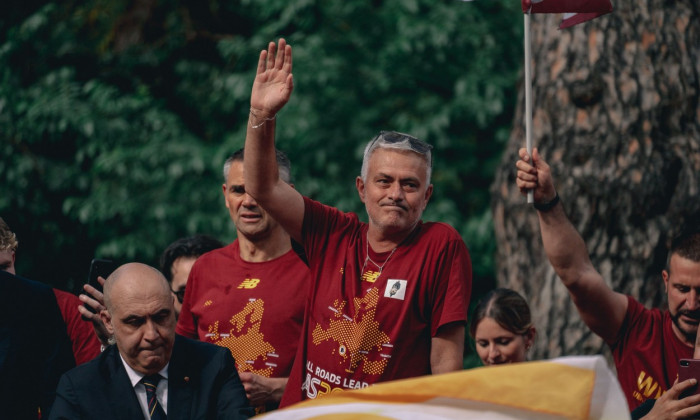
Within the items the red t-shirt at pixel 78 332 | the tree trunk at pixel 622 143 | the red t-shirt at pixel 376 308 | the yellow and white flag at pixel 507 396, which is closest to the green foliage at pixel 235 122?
the tree trunk at pixel 622 143

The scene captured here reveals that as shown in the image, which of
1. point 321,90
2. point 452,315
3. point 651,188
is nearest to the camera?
point 452,315

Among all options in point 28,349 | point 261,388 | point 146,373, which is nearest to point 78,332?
point 28,349

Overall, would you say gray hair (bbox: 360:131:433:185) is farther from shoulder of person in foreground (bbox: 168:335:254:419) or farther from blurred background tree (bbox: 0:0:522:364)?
blurred background tree (bbox: 0:0:522:364)

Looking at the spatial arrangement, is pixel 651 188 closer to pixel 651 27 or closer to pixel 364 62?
pixel 651 27

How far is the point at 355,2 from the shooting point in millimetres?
10484

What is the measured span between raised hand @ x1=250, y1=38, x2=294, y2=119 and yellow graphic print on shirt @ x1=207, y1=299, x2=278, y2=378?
100 centimetres

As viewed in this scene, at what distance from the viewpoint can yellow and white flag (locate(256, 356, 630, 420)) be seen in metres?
2.81

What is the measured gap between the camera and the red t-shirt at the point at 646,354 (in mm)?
4688

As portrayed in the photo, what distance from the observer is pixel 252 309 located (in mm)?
5098

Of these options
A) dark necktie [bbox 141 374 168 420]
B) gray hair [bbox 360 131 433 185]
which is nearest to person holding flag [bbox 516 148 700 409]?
gray hair [bbox 360 131 433 185]

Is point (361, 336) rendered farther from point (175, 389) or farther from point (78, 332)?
point (78, 332)

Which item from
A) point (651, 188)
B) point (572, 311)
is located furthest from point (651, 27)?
point (572, 311)

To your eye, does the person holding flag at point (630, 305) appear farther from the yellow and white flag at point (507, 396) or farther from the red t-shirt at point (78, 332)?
the red t-shirt at point (78, 332)

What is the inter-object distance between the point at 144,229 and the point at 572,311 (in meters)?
4.57
